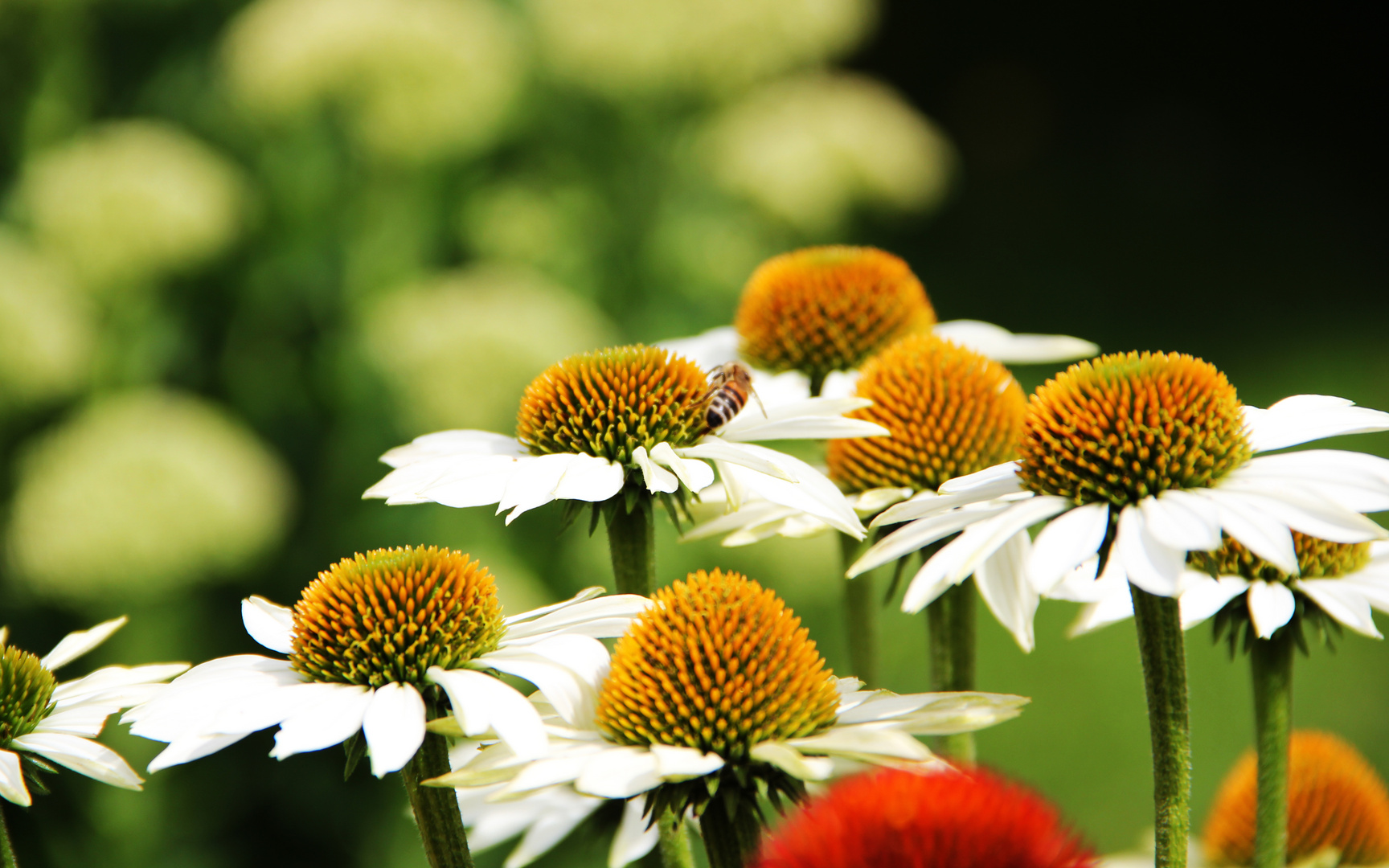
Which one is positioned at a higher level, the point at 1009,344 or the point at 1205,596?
the point at 1009,344

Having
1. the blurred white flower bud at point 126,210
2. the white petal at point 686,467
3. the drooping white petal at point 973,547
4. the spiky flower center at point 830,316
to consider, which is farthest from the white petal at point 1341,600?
the blurred white flower bud at point 126,210

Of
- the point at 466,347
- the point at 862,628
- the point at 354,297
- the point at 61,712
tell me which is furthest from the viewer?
the point at 354,297

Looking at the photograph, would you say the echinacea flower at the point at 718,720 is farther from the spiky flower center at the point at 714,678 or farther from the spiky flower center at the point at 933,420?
the spiky flower center at the point at 933,420

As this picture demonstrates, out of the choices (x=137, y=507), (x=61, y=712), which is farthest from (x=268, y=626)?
(x=137, y=507)

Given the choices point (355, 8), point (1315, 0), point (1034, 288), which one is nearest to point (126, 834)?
point (355, 8)

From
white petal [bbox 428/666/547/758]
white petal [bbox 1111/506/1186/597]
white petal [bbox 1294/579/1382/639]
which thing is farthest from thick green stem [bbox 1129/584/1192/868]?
white petal [bbox 428/666/547/758]

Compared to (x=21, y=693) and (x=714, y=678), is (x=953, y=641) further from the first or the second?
(x=21, y=693)

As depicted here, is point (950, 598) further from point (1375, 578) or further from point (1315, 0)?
point (1315, 0)

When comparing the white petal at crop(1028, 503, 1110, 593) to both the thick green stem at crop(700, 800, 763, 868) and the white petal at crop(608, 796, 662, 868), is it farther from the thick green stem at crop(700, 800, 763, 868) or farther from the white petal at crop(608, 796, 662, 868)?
the white petal at crop(608, 796, 662, 868)
